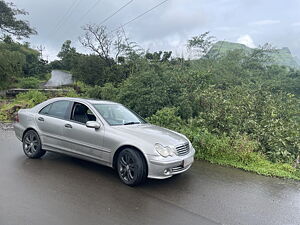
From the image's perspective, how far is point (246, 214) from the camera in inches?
133

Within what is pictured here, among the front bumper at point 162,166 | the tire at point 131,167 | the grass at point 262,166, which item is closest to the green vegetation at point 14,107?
the tire at point 131,167

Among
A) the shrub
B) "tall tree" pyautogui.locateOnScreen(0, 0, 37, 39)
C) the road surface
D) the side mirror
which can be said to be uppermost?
"tall tree" pyautogui.locateOnScreen(0, 0, 37, 39)

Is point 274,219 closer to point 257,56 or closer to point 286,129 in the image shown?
point 286,129

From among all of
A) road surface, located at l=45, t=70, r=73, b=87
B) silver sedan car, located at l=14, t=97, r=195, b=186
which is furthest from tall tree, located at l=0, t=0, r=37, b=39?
silver sedan car, located at l=14, t=97, r=195, b=186

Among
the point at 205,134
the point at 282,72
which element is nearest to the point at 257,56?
the point at 282,72

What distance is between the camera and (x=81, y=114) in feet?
16.1

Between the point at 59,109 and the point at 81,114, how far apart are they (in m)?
0.57

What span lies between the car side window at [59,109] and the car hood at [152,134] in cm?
139

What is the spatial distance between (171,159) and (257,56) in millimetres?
16703

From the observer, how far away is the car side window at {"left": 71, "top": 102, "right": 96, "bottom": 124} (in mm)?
4770

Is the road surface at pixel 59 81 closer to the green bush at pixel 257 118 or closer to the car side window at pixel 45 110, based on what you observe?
the green bush at pixel 257 118

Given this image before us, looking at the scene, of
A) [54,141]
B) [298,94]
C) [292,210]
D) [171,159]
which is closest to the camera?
[292,210]

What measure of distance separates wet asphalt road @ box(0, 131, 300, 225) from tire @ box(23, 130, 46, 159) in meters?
0.20

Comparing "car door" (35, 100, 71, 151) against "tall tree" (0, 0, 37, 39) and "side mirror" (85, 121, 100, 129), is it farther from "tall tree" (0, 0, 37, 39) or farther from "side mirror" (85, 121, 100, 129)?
"tall tree" (0, 0, 37, 39)
